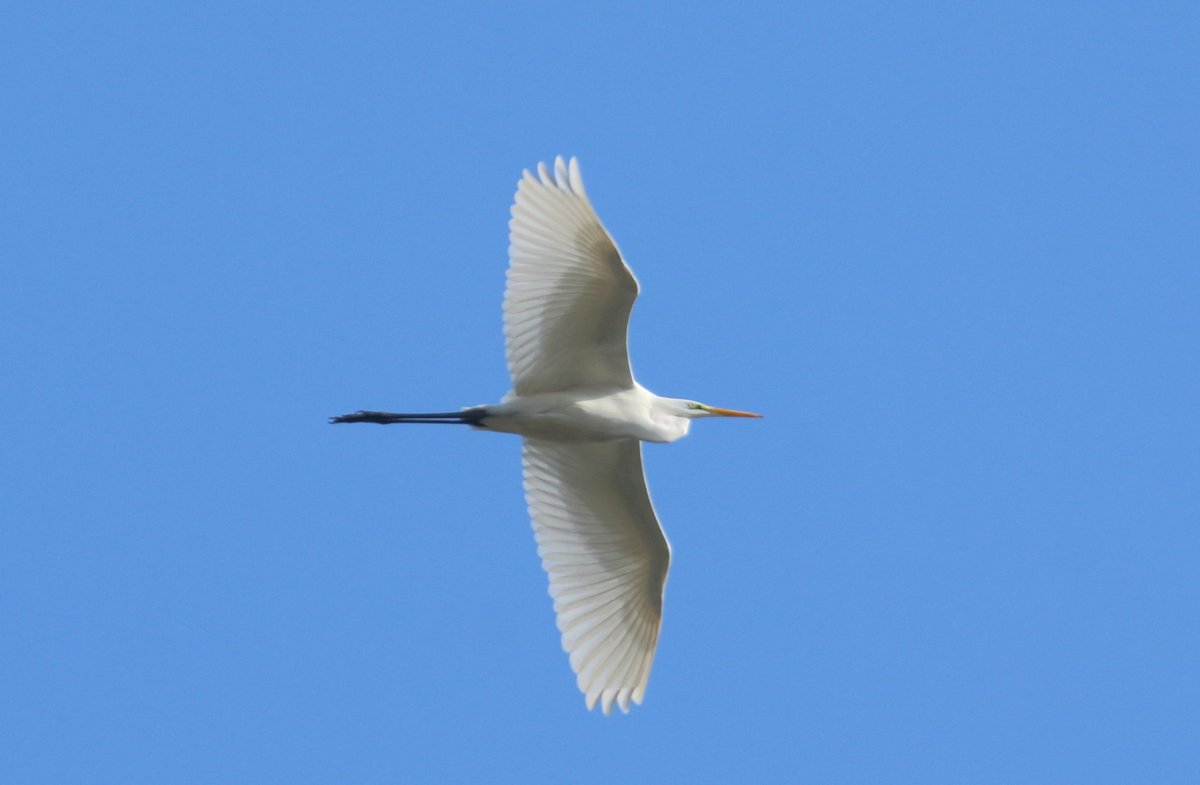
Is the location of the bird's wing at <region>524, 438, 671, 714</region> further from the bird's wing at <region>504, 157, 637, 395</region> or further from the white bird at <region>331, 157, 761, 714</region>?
the bird's wing at <region>504, 157, 637, 395</region>

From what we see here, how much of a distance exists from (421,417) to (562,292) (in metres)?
1.31

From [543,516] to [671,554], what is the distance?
30.5 inches

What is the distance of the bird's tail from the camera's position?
9.68 m

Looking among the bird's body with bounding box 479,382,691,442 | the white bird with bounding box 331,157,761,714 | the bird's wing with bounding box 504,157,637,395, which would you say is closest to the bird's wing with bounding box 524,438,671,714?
the white bird with bounding box 331,157,761,714

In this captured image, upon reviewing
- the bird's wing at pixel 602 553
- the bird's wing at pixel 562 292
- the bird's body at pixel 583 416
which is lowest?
the bird's wing at pixel 602 553

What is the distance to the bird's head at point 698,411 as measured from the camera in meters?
9.96

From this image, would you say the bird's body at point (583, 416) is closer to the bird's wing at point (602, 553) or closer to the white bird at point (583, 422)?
the white bird at point (583, 422)

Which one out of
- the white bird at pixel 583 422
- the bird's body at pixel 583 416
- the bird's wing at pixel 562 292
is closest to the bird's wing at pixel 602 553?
the white bird at pixel 583 422

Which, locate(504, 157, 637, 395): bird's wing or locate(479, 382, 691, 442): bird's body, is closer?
locate(504, 157, 637, 395): bird's wing

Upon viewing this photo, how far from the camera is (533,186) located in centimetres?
913

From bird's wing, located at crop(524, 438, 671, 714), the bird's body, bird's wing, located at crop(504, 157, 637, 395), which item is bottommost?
bird's wing, located at crop(524, 438, 671, 714)

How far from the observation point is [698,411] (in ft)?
33.1

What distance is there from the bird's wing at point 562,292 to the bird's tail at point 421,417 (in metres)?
0.28

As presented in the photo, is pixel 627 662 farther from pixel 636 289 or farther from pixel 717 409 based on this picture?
pixel 636 289
